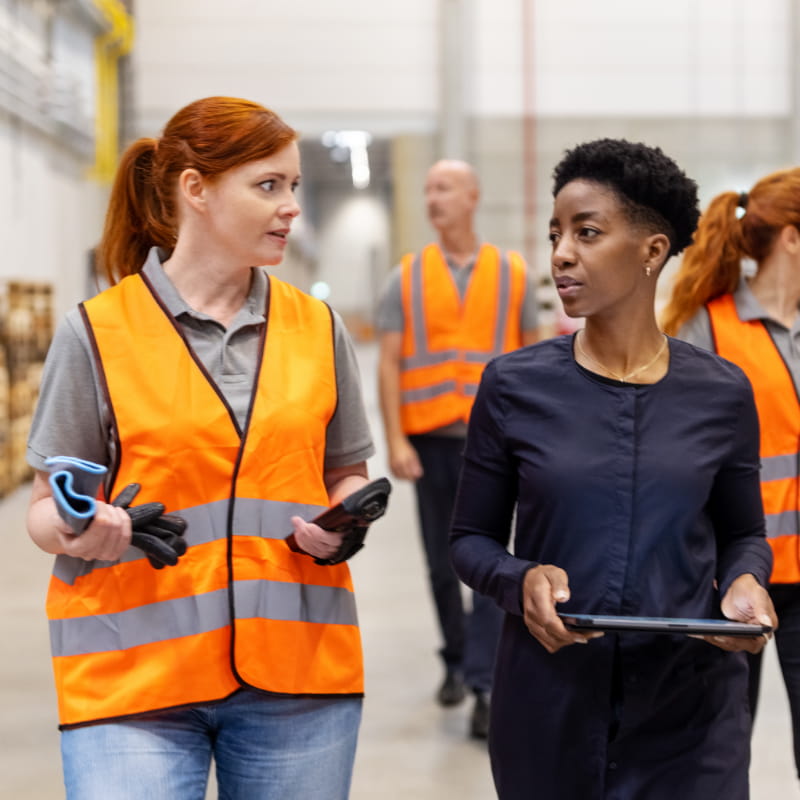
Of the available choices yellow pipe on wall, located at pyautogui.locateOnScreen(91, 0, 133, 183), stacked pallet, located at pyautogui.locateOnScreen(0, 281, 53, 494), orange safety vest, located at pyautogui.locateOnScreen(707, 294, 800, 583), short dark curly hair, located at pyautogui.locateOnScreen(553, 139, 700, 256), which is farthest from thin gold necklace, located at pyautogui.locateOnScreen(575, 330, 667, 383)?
yellow pipe on wall, located at pyautogui.locateOnScreen(91, 0, 133, 183)

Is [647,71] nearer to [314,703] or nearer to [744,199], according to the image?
[744,199]

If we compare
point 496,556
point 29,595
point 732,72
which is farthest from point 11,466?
point 496,556

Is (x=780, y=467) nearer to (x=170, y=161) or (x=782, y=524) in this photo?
(x=782, y=524)

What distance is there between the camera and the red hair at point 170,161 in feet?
5.54

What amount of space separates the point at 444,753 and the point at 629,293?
2.27 metres

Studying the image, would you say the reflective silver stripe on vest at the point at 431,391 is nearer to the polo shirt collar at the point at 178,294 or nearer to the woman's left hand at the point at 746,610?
the polo shirt collar at the point at 178,294

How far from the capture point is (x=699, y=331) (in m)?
2.48

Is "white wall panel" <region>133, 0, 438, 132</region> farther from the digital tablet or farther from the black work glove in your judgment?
the digital tablet

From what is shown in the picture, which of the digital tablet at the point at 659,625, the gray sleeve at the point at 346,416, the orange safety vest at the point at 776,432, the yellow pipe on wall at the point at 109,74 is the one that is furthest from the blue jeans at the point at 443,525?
the yellow pipe on wall at the point at 109,74

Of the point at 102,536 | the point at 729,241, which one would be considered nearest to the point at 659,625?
the point at 102,536

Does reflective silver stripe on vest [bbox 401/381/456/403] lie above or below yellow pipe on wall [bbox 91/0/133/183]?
below

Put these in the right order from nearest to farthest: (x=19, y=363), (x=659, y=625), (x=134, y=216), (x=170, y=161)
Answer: (x=659, y=625), (x=170, y=161), (x=134, y=216), (x=19, y=363)

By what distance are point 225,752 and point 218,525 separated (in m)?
0.31

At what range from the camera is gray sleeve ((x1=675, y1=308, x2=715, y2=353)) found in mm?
2459
